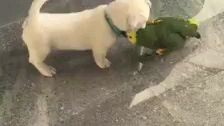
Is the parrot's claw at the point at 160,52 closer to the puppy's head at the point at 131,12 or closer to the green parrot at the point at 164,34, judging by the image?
the green parrot at the point at 164,34

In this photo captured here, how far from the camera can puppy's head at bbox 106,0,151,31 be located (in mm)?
960

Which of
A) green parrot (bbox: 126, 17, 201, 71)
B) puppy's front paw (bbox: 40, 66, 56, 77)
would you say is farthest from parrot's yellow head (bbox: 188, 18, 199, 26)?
puppy's front paw (bbox: 40, 66, 56, 77)

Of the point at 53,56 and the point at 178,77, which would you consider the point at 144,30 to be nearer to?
the point at 178,77

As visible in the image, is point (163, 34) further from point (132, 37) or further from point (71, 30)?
point (71, 30)

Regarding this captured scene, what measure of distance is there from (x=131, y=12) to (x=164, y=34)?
171 mm

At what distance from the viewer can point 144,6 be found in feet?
3.18

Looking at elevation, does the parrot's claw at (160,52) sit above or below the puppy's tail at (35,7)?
below

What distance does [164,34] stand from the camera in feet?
3.60

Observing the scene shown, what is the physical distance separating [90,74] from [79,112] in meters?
0.12

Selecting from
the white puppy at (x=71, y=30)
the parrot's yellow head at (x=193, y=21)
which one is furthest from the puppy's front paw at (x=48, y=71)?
the parrot's yellow head at (x=193, y=21)

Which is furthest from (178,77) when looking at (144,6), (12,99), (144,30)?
(12,99)

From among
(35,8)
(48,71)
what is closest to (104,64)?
(48,71)

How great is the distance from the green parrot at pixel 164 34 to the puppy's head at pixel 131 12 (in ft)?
0.38

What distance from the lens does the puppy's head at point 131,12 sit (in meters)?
0.96
